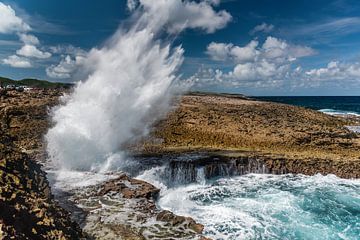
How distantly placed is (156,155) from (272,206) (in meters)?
7.89

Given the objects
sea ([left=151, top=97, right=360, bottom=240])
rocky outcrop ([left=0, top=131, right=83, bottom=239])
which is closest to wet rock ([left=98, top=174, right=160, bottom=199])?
sea ([left=151, top=97, right=360, bottom=240])

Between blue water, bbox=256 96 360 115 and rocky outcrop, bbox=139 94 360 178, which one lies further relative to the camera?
blue water, bbox=256 96 360 115

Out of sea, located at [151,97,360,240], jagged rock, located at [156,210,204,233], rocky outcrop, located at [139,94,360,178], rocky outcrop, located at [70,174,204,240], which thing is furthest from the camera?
rocky outcrop, located at [139,94,360,178]

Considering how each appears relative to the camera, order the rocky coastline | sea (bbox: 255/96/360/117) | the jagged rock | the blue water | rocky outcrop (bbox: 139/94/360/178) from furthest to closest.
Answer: the blue water
sea (bbox: 255/96/360/117)
rocky outcrop (bbox: 139/94/360/178)
the jagged rock
the rocky coastline

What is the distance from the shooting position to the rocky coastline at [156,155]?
8895 millimetres

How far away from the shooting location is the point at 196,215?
13.5 metres

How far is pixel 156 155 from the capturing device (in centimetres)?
2030

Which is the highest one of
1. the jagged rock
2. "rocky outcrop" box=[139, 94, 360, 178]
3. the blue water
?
"rocky outcrop" box=[139, 94, 360, 178]

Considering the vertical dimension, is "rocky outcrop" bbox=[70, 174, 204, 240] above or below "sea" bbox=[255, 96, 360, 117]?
above

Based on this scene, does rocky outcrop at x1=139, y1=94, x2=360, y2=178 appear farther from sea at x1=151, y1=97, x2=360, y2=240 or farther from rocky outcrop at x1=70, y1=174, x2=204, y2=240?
rocky outcrop at x1=70, y1=174, x2=204, y2=240

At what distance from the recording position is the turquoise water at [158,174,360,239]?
40.7 feet

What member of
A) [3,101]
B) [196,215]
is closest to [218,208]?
[196,215]

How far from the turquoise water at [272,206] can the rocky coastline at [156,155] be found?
3.11 feet

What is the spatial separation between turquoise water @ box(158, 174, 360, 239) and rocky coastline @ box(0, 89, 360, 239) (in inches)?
37.3
